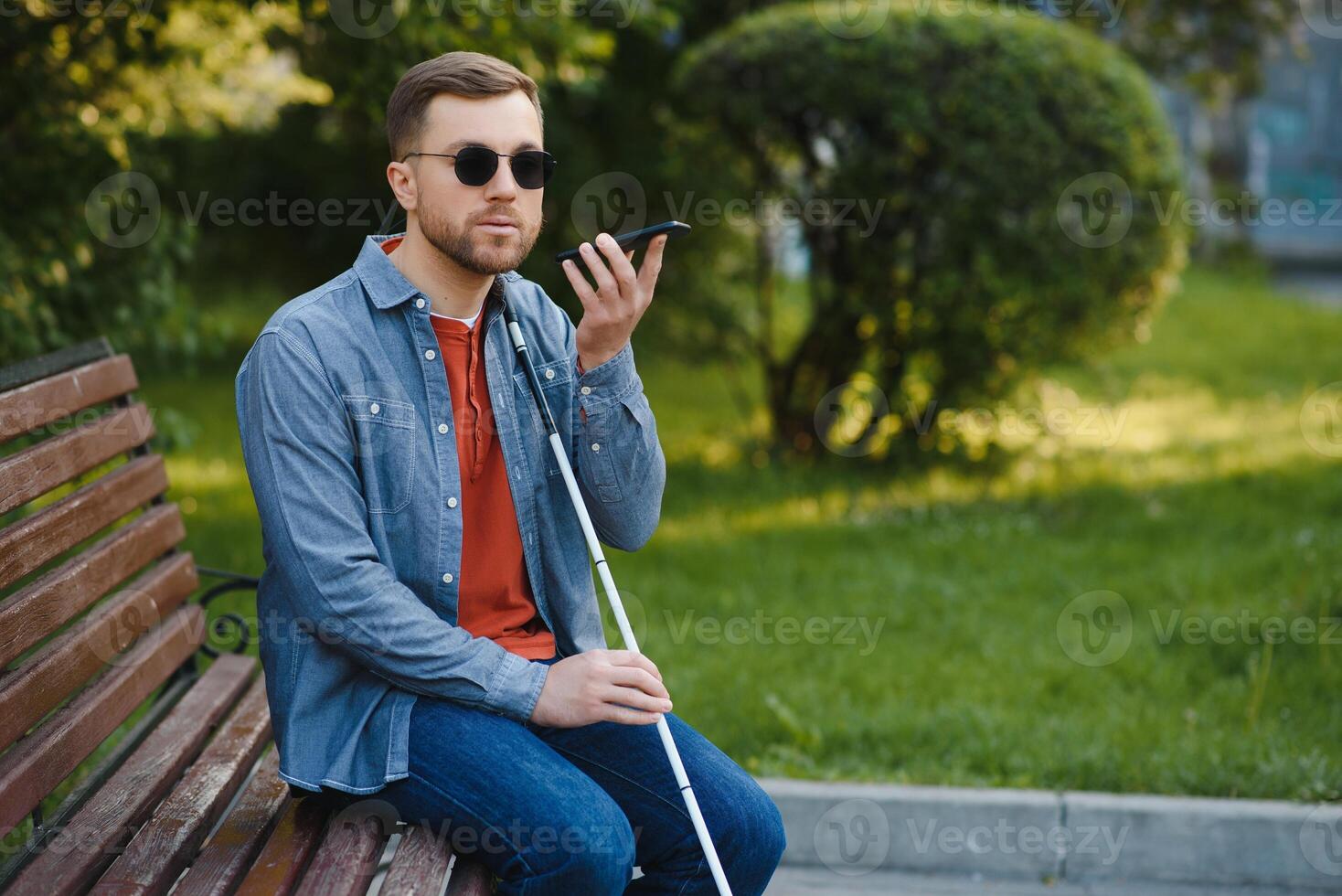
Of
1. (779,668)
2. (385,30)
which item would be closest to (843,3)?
(385,30)

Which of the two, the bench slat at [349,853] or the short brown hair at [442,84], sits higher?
the short brown hair at [442,84]

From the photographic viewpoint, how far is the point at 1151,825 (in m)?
3.75

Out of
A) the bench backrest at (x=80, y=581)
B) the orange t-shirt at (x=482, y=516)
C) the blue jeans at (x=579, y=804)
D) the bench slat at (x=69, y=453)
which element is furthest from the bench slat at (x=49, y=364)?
the blue jeans at (x=579, y=804)

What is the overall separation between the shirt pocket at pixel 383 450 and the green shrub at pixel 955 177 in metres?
4.93

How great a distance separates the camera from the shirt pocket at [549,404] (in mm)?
2867

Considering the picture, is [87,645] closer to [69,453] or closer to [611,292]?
[69,453]

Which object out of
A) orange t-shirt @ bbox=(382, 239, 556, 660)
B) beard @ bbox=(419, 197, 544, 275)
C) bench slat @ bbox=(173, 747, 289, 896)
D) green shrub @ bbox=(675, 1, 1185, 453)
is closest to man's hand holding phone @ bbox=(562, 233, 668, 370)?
beard @ bbox=(419, 197, 544, 275)

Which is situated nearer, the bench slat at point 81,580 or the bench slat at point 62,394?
the bench slat at point 81,580

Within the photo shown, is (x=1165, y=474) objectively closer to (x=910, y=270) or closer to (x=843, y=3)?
(x=910, y=270)

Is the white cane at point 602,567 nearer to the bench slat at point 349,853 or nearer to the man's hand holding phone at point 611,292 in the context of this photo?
the man's hand holding phone at point 611,292

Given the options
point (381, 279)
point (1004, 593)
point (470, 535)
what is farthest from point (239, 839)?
point (1004, 593)

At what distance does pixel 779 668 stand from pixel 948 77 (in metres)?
3.63

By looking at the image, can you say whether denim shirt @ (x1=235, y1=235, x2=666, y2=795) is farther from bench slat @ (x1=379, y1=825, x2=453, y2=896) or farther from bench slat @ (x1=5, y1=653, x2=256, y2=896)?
bench slat @ (x1=5, y1=653, x2=256, y2=896)

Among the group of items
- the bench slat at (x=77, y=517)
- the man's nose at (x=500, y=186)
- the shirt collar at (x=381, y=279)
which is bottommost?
the bench slat at (x=77, y=517)
